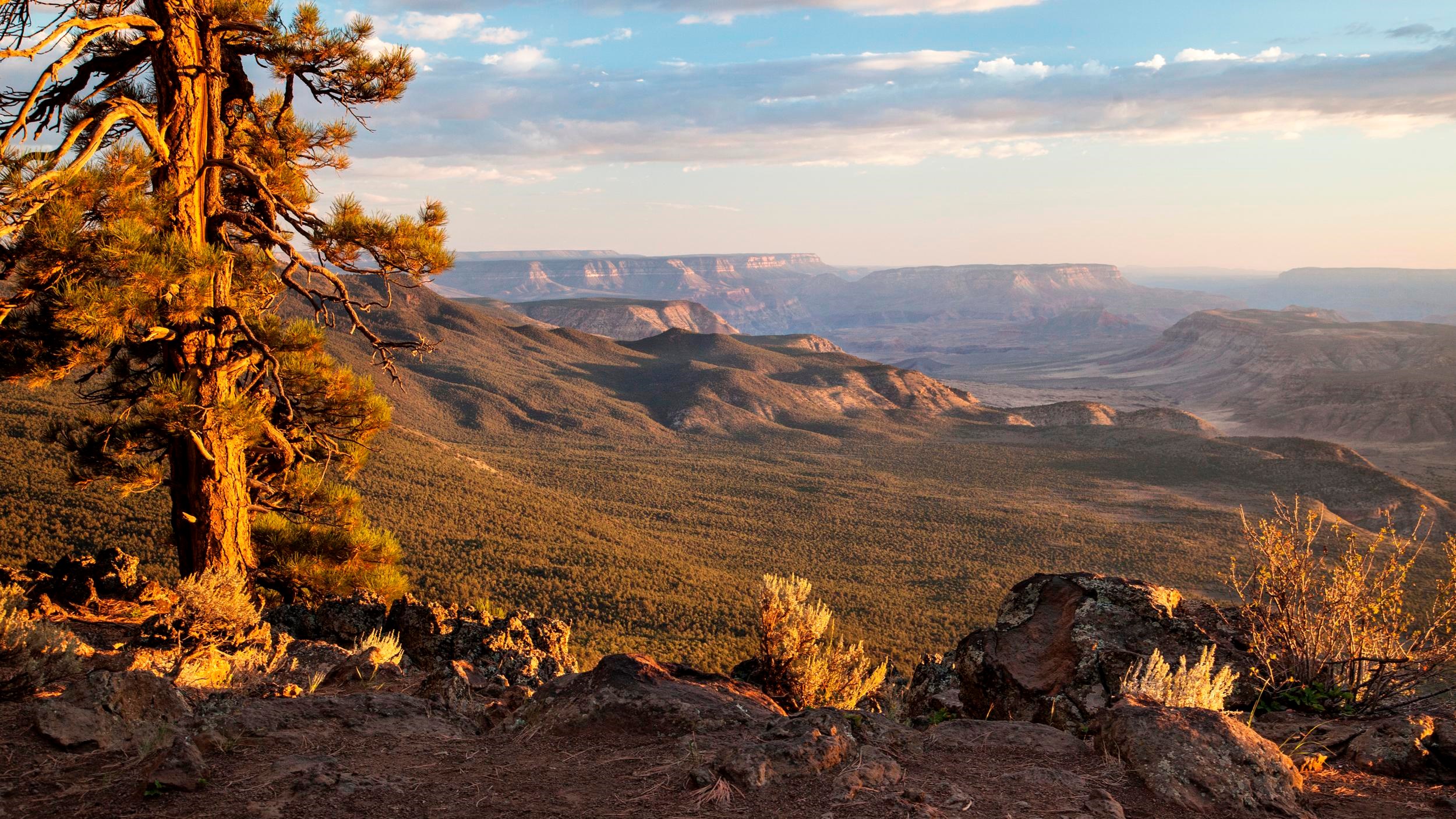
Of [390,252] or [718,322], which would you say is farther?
[718,322]

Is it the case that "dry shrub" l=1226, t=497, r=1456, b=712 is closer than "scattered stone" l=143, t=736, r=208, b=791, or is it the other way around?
"scattered stone" l=143, t=736, r=208, b=791

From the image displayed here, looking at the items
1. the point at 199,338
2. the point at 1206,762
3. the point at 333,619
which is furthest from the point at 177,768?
the point at 333,619

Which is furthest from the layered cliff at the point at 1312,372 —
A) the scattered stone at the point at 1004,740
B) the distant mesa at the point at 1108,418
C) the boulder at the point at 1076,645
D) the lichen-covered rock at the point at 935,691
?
the scattered stone at the point at 1004,740

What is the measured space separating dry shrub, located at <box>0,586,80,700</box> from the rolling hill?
3140 mm

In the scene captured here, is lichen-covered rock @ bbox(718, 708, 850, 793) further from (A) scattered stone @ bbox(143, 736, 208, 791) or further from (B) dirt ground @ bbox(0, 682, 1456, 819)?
(A) scattered stone @ bbox(143, 736, 208, 791)

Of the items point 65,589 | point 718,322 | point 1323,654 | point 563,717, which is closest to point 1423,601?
point 1323,654

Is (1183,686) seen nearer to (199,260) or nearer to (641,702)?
(641,702)

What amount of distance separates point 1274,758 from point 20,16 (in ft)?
31.3

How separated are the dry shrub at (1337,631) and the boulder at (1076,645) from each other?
27cm

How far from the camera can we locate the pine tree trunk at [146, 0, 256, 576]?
23.0 feet

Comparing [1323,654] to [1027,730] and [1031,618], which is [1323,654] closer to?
[1031,618]

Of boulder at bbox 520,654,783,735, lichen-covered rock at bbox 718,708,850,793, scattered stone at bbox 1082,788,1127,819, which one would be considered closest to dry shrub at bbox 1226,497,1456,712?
scattered stone at bbox 1082,788,1127,819

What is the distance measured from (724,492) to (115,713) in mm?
37047

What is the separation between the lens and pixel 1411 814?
11.9 ft
